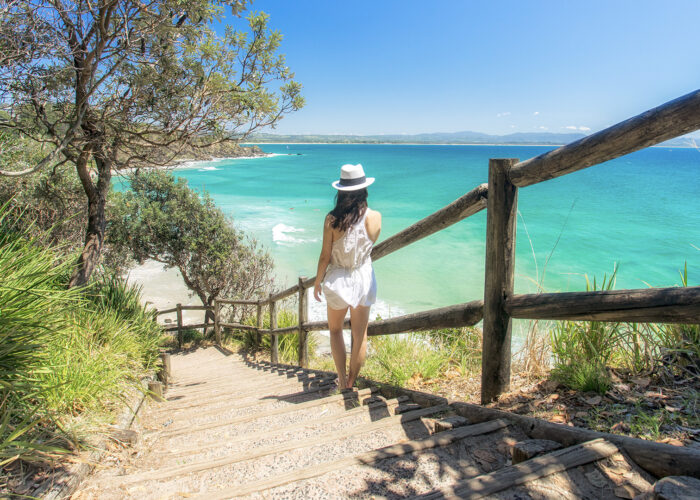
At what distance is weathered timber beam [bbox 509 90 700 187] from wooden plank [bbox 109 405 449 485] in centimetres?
129

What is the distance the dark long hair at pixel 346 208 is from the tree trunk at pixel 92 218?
257 centimetres

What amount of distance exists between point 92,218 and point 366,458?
153 inches

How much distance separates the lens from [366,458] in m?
1.58

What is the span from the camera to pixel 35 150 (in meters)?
6.62

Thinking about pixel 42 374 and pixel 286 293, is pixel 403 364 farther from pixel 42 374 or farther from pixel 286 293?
pixel 42 374

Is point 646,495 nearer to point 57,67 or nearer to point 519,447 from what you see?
point 519,447

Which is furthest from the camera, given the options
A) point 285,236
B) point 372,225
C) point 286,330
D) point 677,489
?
point 285,236

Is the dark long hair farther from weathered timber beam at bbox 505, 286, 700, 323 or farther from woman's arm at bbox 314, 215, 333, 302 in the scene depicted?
weathered timber beam at bbox 505, 286, 700, 323

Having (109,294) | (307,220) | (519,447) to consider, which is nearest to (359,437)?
(519,447)

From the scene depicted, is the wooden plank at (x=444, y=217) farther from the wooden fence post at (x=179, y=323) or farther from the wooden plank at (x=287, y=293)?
the wooden fence post at (x=179, y=323)

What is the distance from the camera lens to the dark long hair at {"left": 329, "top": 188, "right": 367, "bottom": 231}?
271 centimetres

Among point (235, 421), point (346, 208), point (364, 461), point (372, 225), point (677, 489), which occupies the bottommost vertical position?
point (235, 421)

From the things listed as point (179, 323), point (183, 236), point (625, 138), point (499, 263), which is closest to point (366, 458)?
point (499, 263)

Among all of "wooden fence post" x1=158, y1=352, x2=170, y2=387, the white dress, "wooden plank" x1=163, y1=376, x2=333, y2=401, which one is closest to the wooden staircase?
the white dress
